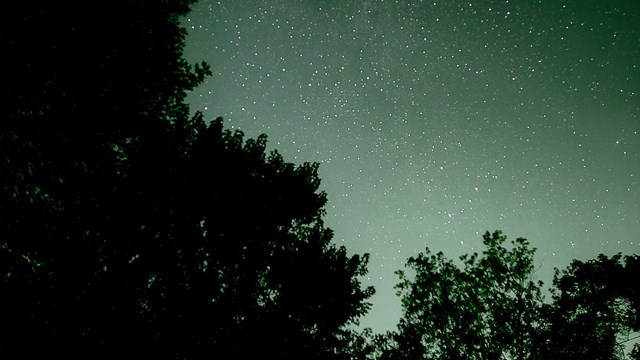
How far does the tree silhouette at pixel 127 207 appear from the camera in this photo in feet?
21.1

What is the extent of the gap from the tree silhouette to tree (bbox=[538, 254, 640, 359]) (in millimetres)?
13159

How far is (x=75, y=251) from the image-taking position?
6340 mm

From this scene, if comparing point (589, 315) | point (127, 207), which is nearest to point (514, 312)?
point (589, 315)

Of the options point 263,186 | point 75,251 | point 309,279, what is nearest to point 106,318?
point 75,251

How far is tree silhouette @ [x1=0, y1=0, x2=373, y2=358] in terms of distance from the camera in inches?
253

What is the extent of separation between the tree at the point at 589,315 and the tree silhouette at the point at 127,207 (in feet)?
43.2

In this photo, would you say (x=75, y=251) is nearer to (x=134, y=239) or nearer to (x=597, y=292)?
(x=134, y=239)

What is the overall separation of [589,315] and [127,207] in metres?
21.7

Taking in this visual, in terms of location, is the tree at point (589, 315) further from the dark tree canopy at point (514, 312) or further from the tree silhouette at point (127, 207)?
the tree silhouette at point (127, 207)

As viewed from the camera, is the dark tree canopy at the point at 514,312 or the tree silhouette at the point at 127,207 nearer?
the tree silhouette at the point at 127,207

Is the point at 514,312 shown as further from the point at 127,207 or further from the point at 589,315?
the point at 127,207

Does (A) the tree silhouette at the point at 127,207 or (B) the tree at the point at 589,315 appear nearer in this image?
(A) the tree silhouette at the point at 127,207

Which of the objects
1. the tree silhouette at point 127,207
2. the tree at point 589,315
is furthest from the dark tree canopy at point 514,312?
the tree silhouette at point 127,207

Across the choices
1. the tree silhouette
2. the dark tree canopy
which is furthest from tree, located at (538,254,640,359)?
the tree silhouette
